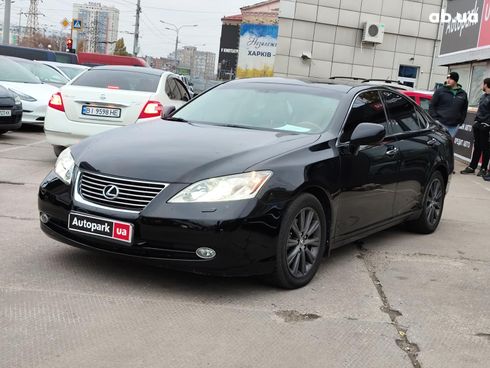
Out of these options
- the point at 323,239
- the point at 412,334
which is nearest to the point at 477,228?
the point at 323,239

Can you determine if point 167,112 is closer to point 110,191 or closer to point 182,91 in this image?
point 110,191

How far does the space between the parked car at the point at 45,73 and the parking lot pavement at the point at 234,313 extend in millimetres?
10722

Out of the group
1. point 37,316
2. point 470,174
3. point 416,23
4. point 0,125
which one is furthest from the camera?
point 416,23

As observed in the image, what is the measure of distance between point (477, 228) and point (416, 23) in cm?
2805

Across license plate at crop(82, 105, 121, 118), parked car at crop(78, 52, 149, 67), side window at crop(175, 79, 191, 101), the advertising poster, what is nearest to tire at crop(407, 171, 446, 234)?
license plate at crop(82, 105, 121, 118)

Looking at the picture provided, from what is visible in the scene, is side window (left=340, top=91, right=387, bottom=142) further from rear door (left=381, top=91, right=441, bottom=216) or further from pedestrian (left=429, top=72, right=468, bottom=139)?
pedestrian (left=429, top=72, right=468, bottom=139)

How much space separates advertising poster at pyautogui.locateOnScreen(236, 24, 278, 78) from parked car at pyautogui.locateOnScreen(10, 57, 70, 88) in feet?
91.7

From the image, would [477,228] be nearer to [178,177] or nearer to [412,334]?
[412,334]

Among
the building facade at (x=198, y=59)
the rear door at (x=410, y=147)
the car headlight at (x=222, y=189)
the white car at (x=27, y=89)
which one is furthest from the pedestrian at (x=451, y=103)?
the building facade at (x=198, y=59)

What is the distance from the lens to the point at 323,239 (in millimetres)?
4422

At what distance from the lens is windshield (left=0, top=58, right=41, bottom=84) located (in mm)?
12731

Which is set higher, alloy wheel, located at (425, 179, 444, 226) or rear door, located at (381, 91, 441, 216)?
rear door, located at (381, 91, 441, 216)

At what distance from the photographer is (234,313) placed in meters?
3.73

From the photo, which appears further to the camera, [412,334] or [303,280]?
[303,280]
